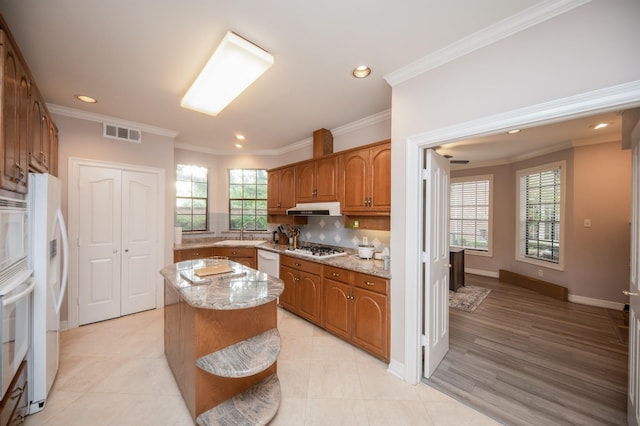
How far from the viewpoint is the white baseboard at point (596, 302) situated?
3.68 m

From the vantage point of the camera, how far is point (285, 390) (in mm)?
1974

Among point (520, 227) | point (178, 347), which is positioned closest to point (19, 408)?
point (178, 347)

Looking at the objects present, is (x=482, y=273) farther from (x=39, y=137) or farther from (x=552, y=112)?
(x=39, y=137)

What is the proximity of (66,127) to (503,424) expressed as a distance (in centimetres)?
530

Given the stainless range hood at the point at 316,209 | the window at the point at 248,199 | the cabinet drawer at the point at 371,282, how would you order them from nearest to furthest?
the cabinet drawer at the point at 371,282 → the stainless range hood at the point at 316,209 → the window at the point at 248,199

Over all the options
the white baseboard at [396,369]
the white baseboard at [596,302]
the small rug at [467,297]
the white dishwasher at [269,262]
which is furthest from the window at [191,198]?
the white baseboard at [596,302]

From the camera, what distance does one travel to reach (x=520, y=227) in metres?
5.01

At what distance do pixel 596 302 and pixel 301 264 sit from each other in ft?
15.7

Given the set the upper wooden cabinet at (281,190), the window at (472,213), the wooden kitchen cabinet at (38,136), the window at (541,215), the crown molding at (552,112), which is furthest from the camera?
the window at (472,213)

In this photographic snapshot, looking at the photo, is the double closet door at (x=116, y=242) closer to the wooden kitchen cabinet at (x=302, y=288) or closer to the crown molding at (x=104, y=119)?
the crown molding at (x=104, y=119)

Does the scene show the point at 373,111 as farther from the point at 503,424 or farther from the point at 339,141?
the point at 503,424

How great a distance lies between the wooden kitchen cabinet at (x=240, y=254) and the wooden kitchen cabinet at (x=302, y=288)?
0.85 metres

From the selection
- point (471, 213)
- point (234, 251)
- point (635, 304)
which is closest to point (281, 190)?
point (234, 251)

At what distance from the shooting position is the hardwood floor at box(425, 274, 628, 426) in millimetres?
1797
